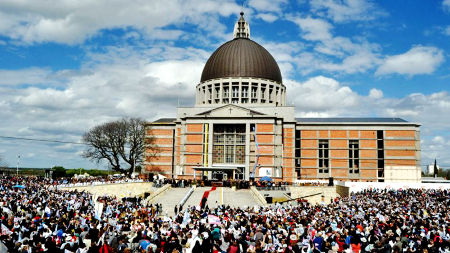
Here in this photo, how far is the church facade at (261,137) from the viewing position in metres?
64.7

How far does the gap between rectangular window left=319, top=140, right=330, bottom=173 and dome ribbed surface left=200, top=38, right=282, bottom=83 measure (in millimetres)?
16147

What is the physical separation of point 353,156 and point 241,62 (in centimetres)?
2718

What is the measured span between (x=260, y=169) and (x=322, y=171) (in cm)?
1547

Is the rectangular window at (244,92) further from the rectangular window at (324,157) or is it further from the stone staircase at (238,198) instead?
the stone staircase at (238,198)

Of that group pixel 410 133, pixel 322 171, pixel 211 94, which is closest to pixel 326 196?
pixel 322 171

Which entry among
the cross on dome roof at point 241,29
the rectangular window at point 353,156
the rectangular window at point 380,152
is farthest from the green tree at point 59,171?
the rectangular window at point 380,152

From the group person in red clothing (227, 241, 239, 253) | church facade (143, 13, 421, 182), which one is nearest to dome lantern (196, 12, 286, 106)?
church facade (143, 13, 421, 182)

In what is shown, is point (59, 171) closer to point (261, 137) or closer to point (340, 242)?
point (261, 137)

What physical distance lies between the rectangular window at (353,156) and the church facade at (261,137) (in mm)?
173

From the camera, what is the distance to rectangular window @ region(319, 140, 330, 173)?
70.6 metres

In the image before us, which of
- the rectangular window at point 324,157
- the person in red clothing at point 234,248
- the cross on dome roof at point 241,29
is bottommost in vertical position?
the person in red clothing at point 234,248

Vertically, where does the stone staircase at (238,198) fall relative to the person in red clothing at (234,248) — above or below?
below

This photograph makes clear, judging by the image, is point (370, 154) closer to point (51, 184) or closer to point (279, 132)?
point (279, 132)

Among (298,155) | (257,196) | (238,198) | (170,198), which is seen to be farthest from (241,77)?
(170,198)
